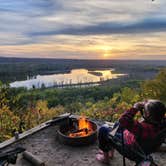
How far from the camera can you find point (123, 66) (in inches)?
3086

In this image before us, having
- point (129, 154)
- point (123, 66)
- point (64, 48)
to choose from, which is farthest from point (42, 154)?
point (123, 66)

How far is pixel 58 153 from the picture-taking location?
13.3 ft

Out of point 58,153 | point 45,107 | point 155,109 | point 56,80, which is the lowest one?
point 56,80

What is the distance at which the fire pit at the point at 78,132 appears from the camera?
14.0 feet

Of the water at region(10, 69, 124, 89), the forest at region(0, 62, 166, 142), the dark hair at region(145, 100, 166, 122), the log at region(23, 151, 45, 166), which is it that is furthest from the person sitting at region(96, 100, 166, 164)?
the water at region(10, 69, 124, 89)

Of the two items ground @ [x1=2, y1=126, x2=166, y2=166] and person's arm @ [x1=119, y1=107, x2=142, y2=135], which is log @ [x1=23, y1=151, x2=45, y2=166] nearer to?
ground @ [x1=2, y1=126, x2=166, y2=166]

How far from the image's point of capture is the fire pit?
14.0ft

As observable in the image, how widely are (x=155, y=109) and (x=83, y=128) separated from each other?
7.69ft

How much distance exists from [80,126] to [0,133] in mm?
2392

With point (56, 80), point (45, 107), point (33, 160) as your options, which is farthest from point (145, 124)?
point (56, 80)

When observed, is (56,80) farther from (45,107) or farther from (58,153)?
(58,153)

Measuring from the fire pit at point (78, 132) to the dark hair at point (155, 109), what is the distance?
1914mm

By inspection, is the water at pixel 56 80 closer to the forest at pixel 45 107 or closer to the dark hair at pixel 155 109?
the forest at pixel 45 107

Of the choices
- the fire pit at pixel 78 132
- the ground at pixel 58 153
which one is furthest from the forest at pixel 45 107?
the fire pit at pixel 78 132
